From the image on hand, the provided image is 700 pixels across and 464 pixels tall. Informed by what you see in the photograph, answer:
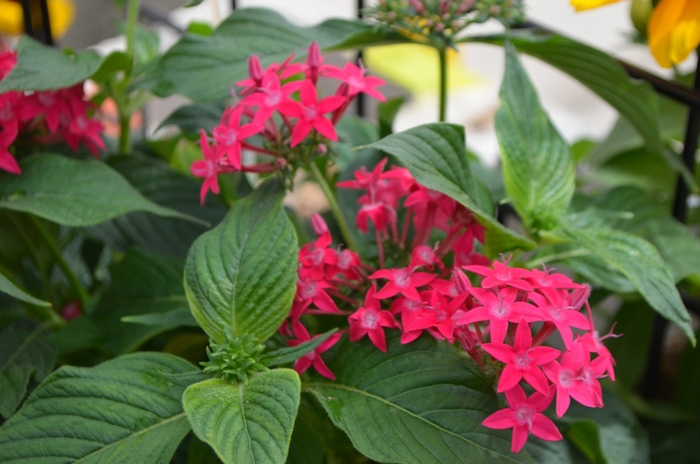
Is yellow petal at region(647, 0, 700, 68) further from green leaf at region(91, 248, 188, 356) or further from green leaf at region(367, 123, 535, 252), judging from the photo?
green leaf at region(91, 248, 188, 356)

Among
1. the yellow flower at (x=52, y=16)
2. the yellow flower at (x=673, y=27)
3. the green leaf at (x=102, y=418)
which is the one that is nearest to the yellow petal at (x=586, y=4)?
the yellow flower at (x=673, y=27)

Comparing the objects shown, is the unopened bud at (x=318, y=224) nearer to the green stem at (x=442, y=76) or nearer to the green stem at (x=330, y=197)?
the green stem at (x=330, y=197)

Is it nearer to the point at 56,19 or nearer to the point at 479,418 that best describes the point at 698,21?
the point at 479,418

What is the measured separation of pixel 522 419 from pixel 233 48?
0.42m

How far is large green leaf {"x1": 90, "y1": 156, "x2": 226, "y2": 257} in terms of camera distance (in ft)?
2.27

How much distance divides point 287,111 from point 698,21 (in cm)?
38

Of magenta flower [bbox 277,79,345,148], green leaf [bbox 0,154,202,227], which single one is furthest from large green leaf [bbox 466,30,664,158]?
green leaf [bbox 0,154,202,227]

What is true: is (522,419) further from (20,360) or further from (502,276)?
(20,360)

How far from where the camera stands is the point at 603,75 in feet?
2.19

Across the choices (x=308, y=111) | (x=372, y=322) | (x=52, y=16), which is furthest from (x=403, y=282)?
(x=52, y=16)

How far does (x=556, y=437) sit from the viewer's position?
0.41 meters

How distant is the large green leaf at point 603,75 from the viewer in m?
0.65

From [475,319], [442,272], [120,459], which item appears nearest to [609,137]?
[442,272]

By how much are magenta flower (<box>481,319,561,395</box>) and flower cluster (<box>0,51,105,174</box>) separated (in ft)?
1.39
